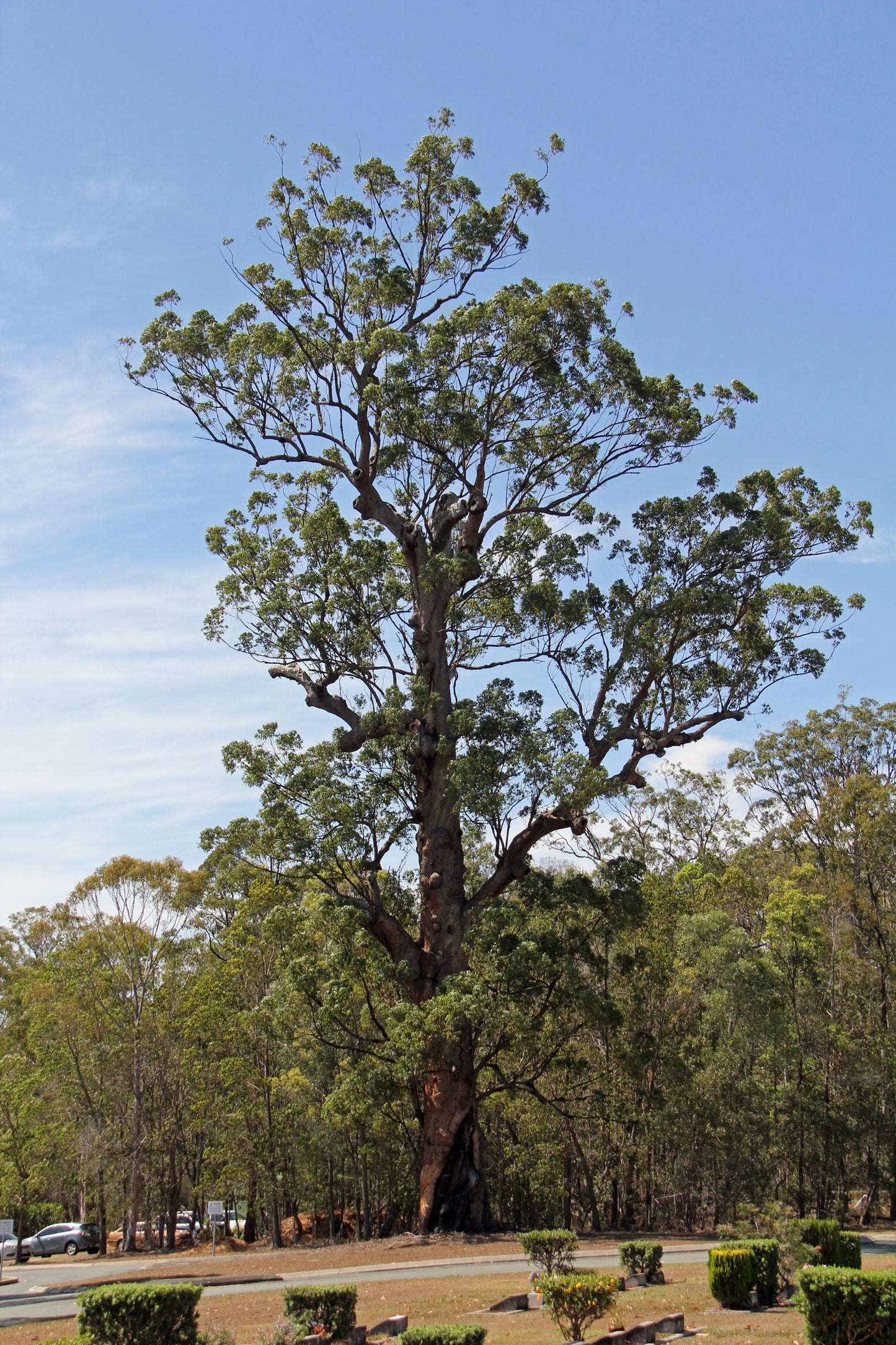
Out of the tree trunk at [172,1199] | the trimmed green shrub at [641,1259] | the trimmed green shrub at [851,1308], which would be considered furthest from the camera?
the tree trunk at [172,1199]

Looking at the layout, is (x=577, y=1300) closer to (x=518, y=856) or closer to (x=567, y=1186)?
(x=518, y=856)

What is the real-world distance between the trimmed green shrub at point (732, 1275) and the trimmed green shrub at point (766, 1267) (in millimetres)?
74

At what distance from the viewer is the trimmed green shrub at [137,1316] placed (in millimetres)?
7211

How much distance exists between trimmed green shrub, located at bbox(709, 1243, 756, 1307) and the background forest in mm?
8295

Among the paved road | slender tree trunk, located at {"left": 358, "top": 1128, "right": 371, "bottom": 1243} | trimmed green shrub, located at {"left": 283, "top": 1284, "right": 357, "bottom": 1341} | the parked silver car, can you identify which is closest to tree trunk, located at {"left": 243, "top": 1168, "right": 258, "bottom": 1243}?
the parked silver car

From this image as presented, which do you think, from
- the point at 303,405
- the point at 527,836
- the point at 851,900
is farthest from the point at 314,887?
the point at 851,900

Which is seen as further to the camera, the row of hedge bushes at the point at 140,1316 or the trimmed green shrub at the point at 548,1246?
the trimmed green shrub at the point at 548,1246

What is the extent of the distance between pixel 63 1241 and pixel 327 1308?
31.4 metres

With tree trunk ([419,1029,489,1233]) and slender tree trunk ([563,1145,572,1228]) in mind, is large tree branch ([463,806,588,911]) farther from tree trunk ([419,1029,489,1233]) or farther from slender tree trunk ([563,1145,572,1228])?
slender tree trunk ([563,1145,572,1228])

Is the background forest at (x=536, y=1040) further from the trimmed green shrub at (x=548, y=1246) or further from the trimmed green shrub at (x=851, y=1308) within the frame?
the trimmed green shrub at (x=851, y=1308)

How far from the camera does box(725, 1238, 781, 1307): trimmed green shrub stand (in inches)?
403

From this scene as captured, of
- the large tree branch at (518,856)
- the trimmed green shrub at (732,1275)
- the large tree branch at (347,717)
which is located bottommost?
the trimmed green shrub at (732,1275)

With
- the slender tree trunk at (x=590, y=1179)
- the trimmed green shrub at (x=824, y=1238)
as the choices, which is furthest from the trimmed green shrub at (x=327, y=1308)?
the slender tree trunk at (x=590, y=1179)

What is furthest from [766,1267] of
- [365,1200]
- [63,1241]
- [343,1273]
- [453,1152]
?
[63,1241]
